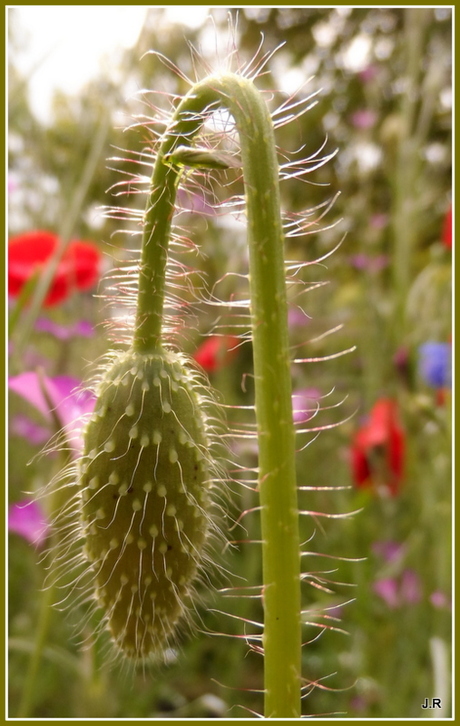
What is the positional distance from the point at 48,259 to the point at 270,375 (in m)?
1.02

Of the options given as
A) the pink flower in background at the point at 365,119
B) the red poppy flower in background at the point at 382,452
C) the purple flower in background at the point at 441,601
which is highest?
the pink flower in background at the point at 365,119

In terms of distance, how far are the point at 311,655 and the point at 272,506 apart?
1654mm

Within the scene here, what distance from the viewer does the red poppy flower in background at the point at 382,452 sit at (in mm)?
1627

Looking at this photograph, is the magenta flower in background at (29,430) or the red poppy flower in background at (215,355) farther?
the red poppy flower in background at (215,355)

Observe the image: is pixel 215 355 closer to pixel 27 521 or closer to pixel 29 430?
pixel 29 430

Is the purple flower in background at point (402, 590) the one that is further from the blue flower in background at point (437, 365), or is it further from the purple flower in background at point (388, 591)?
the blue flower in background at point (437, 365)

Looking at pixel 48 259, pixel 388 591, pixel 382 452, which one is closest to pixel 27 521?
pixel 48 259

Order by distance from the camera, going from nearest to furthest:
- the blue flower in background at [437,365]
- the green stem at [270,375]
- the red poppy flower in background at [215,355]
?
1. the green stem at [270,375]
2. the blue flower in background at [437,365]
3. the red poppy flower in background at [215,355]

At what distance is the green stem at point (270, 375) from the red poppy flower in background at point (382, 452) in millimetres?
1103

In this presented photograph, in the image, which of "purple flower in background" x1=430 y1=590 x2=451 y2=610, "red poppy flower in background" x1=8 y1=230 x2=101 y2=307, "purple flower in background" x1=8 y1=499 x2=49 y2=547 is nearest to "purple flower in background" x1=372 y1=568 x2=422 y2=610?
"purple flower in background" x1=430 y1=590 x2=451 y2=610

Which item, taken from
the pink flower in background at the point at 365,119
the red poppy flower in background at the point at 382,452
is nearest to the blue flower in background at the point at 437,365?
the red poppy flower in background at the point at 382,452

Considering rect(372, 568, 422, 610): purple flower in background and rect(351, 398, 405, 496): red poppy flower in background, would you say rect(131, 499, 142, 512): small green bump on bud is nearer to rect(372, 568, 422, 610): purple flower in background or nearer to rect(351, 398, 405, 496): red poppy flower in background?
rect(351, 398, 405, 496): red poppy flower in background

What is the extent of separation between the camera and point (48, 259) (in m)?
1.46

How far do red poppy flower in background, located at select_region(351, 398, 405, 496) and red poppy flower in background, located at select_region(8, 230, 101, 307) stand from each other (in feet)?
2.30
